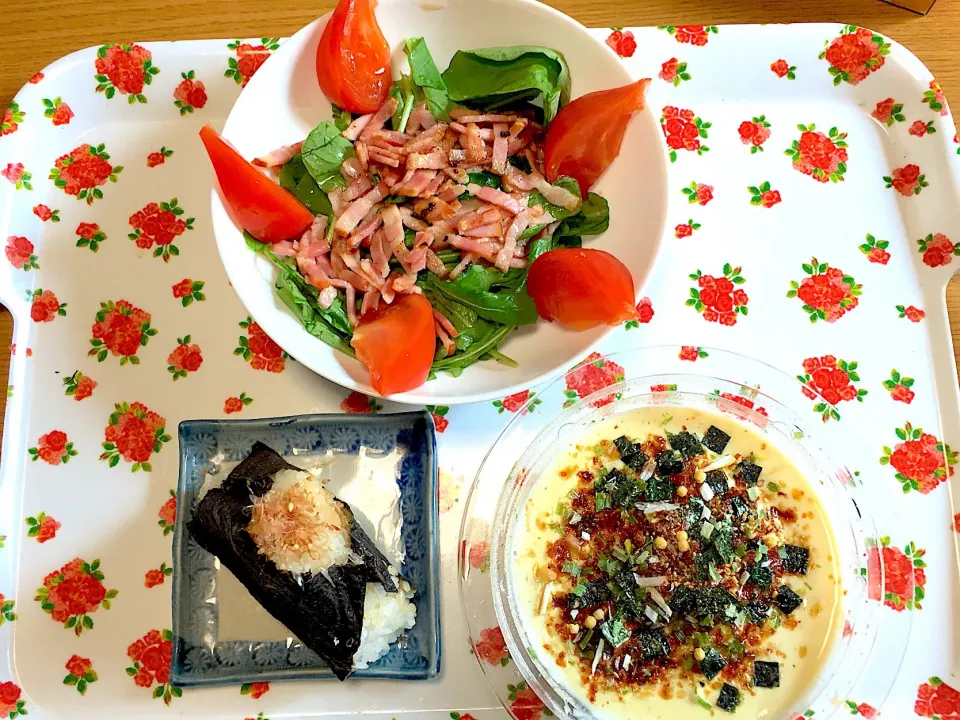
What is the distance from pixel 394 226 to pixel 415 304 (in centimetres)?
17

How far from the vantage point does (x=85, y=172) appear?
5.49ft

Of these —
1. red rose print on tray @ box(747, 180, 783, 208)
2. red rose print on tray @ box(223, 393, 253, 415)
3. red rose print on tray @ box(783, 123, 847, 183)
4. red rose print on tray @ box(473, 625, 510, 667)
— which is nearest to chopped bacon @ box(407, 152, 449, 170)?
red rose print on tray @ box(223, 393, 253, 415)

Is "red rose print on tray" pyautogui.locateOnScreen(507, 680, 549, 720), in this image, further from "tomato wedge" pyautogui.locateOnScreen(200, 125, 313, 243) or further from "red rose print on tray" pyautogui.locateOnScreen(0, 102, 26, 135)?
"red rose print on tray" pyautogui.locateOnScreen(0, 102, 26, 135)

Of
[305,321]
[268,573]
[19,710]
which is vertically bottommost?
[19,710]

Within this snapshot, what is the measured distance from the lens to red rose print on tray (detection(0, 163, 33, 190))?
1.64m

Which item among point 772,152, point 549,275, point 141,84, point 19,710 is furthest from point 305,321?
point 772,152

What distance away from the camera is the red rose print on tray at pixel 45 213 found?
1648 mm

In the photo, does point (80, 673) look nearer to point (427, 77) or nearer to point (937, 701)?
point (427, 77)

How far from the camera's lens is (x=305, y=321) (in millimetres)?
1386

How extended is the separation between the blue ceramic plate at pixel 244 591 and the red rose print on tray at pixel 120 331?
0.26 metres

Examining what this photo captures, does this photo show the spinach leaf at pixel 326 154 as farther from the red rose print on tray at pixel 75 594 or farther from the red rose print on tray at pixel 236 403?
the red rose print on tray at pixel 75 594

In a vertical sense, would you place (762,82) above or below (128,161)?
above

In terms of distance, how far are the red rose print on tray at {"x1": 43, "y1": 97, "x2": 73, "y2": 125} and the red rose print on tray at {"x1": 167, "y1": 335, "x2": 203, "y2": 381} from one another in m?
0.65

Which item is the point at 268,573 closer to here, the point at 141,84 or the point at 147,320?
the point at 147,320
